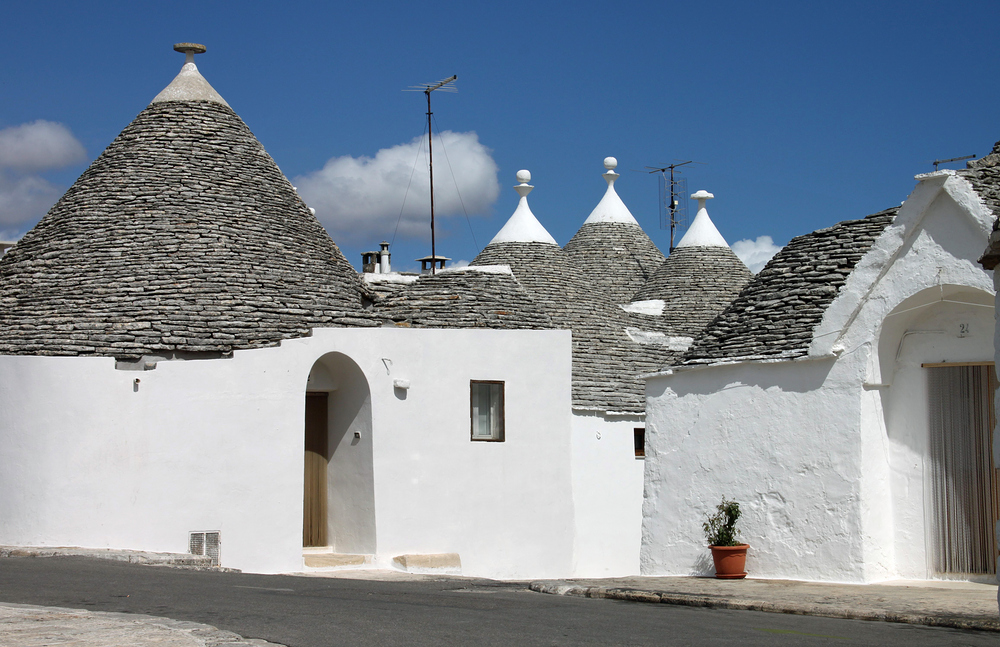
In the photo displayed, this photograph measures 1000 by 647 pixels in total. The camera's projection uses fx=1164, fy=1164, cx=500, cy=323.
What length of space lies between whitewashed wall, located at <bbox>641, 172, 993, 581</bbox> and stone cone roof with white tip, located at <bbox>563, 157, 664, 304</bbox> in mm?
19388

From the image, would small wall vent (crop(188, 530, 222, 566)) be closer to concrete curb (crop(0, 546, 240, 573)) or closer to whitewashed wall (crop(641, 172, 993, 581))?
concrete curb (crop(0, 546, 240, 573))

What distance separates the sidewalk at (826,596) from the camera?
9617 mm

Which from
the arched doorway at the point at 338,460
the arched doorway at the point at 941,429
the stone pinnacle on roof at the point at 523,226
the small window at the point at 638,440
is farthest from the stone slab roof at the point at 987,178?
the stone pinnacle on roof at the point at 523,226

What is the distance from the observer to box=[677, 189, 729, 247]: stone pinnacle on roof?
33531 millimetres

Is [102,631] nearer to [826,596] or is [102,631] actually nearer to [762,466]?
[826,596]

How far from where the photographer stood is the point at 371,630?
8141 mm

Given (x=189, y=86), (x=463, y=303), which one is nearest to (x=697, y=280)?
(x=463, y=303)

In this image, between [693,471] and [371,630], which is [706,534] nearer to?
[693,471]

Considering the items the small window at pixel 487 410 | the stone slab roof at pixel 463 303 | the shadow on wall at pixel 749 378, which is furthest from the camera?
the stone slab roof at pixel 463 303

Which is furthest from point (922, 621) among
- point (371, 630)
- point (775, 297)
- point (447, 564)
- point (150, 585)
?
point (447, 564)

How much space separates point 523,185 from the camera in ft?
108

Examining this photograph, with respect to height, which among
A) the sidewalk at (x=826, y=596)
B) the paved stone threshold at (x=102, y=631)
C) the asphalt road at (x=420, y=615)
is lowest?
the sidewalk at (x=826, y=596)

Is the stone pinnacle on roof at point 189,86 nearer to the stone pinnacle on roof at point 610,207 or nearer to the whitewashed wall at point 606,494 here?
the whitewashed wall at point 606,494

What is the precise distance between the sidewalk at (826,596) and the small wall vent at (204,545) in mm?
5692
